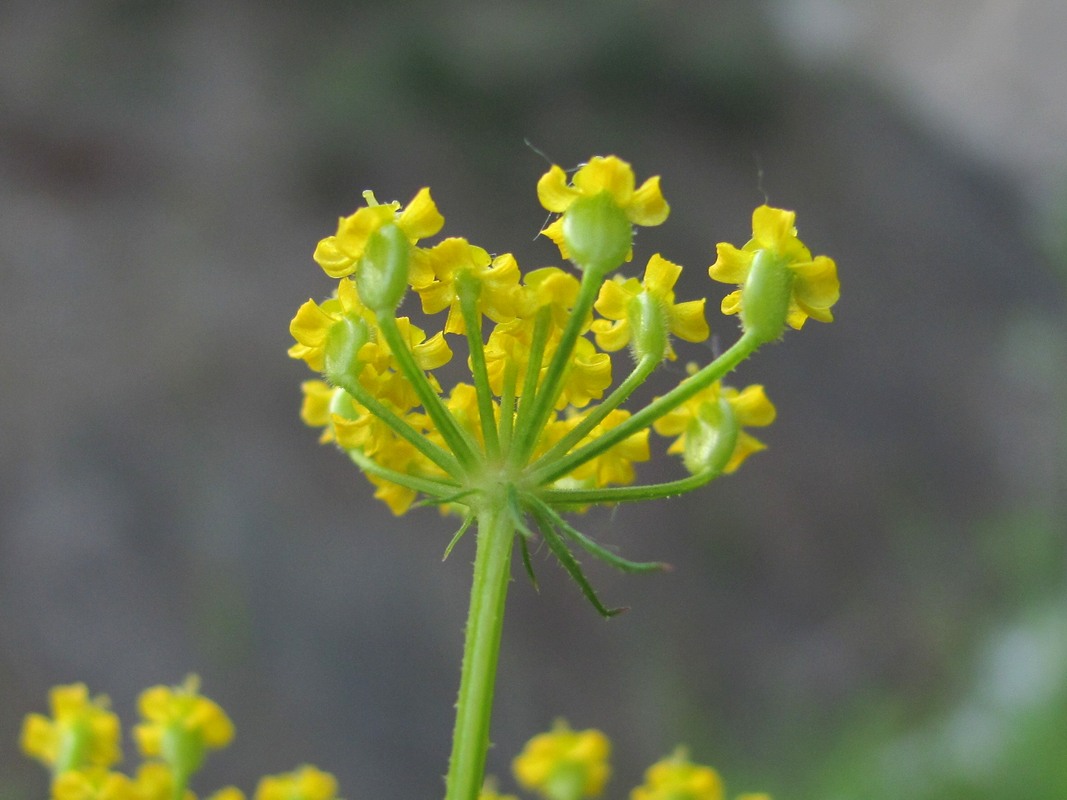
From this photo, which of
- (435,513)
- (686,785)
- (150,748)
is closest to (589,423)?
(686,785)

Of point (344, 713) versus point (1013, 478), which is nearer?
point (344, 713)

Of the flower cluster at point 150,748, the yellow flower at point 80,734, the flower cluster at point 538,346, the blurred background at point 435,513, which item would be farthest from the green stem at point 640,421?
the blurred background at point 435,513

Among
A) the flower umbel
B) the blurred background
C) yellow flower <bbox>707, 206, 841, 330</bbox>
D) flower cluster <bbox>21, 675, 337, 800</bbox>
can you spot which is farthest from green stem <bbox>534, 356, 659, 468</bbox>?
the blurred background

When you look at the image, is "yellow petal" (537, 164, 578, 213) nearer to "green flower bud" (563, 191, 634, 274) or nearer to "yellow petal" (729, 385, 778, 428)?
"green flower bud" (563, 191, 634, 274)

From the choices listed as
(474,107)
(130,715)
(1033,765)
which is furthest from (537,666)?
(474,107)

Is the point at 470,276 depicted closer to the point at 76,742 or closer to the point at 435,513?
the point at 76,742

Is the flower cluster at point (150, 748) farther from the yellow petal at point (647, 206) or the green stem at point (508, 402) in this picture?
the yellow petal at point (647, 206)

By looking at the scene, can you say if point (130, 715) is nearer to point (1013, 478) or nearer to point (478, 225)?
point (478, 225)
